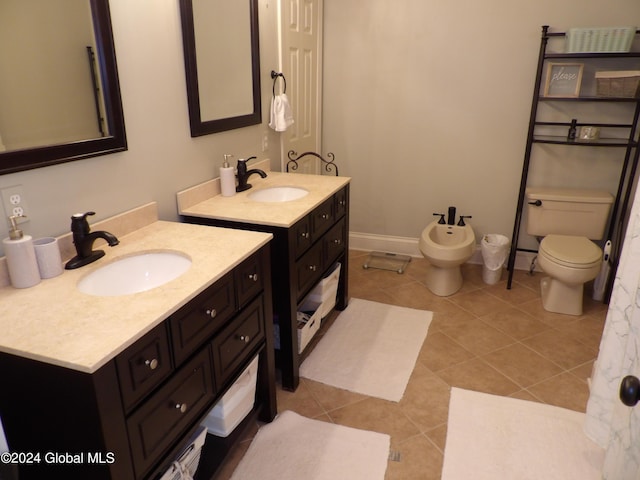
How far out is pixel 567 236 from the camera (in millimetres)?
3115

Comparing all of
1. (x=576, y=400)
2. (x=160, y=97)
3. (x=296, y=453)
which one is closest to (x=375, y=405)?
(x=296, y=453)

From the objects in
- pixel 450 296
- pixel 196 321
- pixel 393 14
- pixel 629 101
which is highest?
pixel 393 14

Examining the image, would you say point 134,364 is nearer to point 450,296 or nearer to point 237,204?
point 237,204

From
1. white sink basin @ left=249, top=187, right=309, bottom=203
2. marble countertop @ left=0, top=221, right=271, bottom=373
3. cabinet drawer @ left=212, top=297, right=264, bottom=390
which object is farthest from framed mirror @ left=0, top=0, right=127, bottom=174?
white sink basin @ left=249, top=187, right=309, bottom=203

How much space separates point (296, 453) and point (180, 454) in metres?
0.59

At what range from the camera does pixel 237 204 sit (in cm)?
223

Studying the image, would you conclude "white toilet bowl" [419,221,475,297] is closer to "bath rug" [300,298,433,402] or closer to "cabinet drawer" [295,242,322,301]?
"bath rug" [300,298,433,402]

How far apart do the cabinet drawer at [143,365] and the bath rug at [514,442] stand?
120cm

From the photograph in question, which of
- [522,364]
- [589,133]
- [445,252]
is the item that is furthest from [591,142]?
[522,364]

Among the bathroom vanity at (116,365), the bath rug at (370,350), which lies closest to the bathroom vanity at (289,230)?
the bath rug at (370,350)

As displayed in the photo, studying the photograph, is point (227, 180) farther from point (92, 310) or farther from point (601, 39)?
point (601, 39)

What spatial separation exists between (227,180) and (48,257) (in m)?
1.06

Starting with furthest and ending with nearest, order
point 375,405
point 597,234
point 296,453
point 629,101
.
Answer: point 597,234 < point 629,101 < point 375,405 < point 296,453

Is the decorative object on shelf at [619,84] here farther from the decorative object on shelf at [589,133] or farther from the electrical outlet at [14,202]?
the electrical outlet at [14,202]
